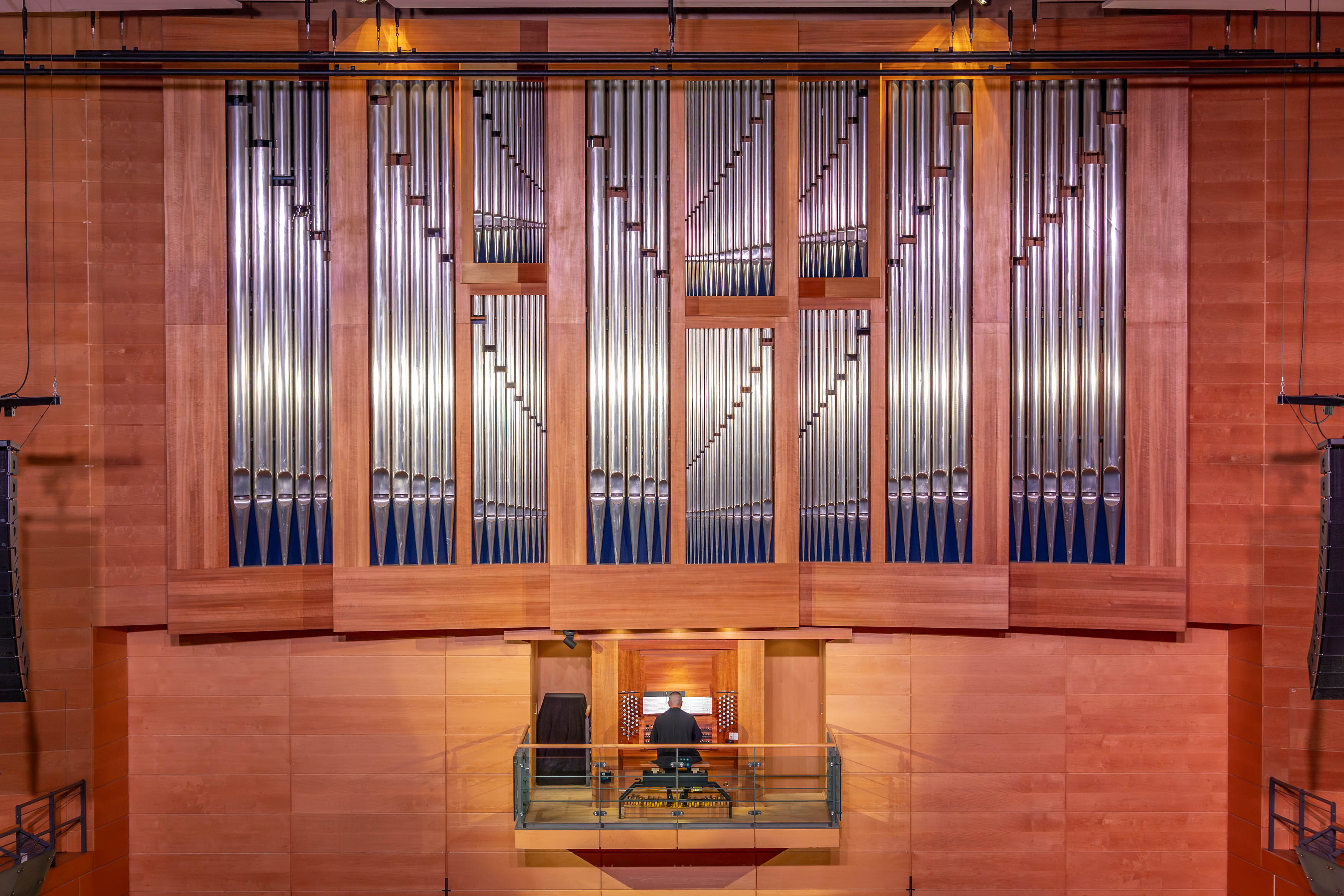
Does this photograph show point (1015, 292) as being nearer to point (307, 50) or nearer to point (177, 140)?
point (307, 50)

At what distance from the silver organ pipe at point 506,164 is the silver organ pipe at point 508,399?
0.35 metres

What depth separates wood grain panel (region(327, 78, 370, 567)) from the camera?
5918 mm

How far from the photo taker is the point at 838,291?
19.7 ft

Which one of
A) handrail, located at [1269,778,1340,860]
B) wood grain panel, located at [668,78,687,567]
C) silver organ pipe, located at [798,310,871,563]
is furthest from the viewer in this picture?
silver organ pipe, located at [798,310,871,563]

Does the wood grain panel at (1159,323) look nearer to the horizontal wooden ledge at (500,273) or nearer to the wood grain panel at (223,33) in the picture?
the horizontal wooden ledge at (500,273)

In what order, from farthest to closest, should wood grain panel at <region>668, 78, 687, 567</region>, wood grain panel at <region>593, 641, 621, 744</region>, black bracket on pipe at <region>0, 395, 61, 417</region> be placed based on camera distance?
wood grain panel at <region>593, 641, 621, 744</region>
wood grain panel at <region>668, 78, 687, 567</region>
black bracket on pipe at <region>0, 395, 61, 417</region>

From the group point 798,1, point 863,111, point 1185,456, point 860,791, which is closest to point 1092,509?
point 1185,456

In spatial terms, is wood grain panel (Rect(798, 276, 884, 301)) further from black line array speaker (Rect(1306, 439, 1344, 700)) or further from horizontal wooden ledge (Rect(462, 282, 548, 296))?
black line array speaker (Rect(1306, 439, 1344, 700))

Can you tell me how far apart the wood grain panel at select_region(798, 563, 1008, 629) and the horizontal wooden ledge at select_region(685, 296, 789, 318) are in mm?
1727

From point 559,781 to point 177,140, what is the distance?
5.11m

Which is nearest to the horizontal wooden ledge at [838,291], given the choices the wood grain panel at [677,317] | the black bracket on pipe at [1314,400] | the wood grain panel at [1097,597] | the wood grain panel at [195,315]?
the wood grain panel at [677,317]

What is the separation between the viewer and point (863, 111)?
6.03 meters

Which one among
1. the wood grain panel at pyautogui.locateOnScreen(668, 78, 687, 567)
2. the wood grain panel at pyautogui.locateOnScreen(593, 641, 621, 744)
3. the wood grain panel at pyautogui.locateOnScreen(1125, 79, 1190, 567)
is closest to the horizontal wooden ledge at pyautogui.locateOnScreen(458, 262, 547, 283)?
the wood grain panel at pyautogui.locateOnScreen(668, 78, 687, 567)

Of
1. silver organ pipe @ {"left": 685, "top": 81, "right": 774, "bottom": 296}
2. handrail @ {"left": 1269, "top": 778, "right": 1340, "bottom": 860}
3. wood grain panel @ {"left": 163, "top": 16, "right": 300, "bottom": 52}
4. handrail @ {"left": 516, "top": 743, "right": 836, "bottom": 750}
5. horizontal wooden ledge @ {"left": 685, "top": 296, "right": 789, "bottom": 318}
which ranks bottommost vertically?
handrail @ {"left": 1269, "top": 778, "right": 1340, "bottom": 860}
